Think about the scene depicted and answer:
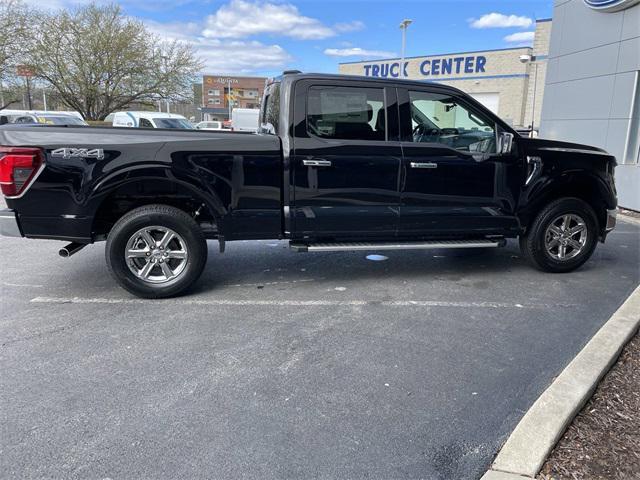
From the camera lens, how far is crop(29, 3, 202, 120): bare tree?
26969 mm

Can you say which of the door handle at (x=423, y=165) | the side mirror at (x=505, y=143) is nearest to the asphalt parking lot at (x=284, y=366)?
the door handle at (x=423, y=165)

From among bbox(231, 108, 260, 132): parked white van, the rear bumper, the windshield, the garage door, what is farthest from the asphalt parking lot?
the garage door

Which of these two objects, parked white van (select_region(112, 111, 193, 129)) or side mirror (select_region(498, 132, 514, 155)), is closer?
side mirror (select_region(498, 132, 514, 155))

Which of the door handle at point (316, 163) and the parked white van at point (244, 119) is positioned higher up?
the parked white van at point (244, 119)

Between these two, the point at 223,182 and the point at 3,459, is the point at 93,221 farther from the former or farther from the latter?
the point at 3,459

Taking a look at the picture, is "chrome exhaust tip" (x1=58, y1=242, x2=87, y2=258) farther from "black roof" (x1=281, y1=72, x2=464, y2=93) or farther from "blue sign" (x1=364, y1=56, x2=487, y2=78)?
"blue sign" (x1=364, y1=56, x2=487, y2=78)

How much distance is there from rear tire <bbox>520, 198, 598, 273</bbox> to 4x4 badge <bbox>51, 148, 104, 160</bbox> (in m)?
4.48

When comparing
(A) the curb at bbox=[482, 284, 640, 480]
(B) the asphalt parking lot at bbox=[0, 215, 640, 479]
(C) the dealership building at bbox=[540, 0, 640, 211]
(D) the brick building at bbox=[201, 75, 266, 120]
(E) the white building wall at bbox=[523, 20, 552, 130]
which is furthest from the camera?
(D) the brick building at bbox=[201, 75, 266, 120]

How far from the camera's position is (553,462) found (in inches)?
97.5

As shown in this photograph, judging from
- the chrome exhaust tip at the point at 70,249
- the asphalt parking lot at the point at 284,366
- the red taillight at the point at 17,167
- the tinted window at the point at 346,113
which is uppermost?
the tinted window at the point at 346,113

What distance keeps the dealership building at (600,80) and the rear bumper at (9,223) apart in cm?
1077

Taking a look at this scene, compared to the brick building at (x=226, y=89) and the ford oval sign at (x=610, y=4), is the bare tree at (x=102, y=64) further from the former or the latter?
the brick building at (x=226, y=89)

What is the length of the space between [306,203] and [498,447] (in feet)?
9.40

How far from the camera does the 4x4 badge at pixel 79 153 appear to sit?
4.33m
